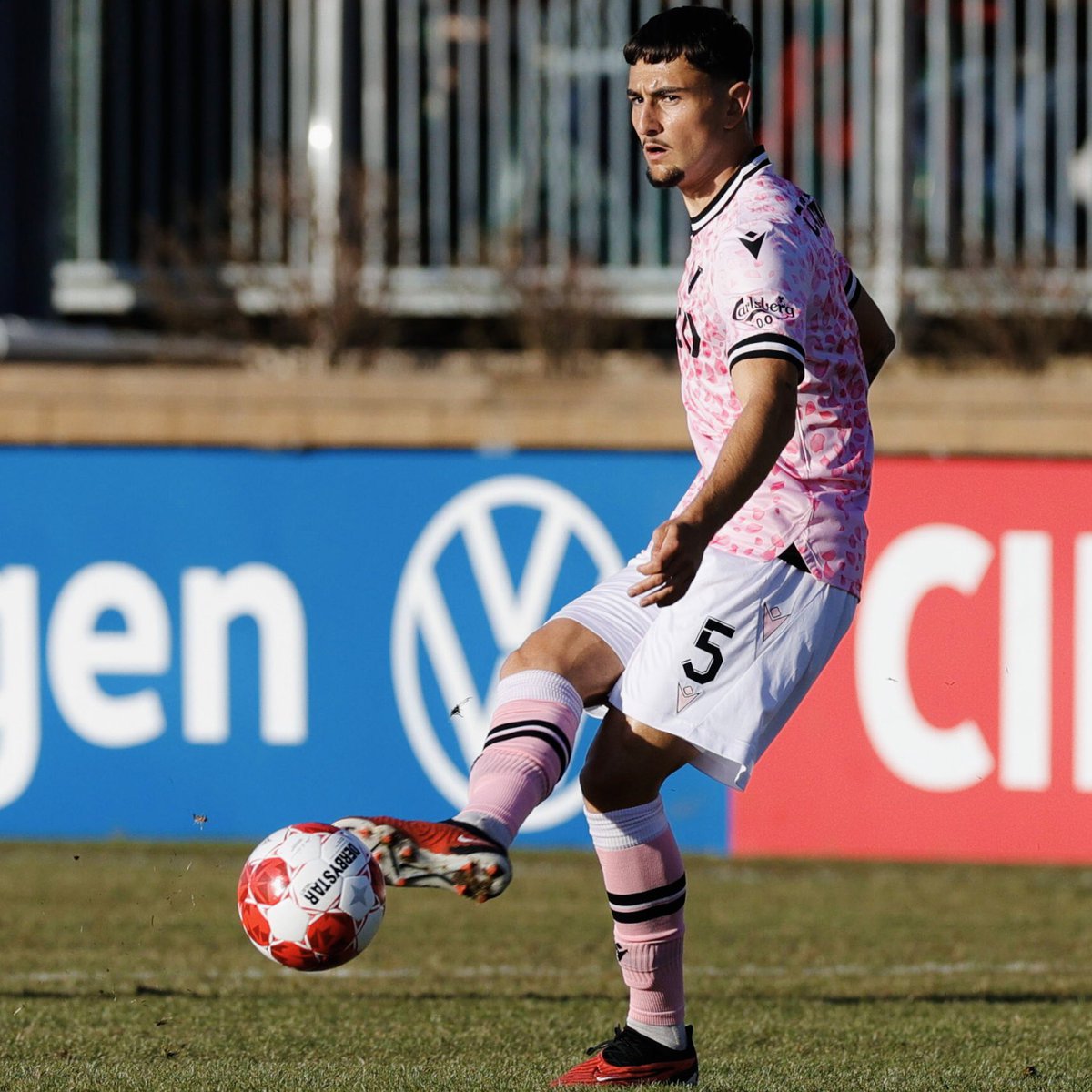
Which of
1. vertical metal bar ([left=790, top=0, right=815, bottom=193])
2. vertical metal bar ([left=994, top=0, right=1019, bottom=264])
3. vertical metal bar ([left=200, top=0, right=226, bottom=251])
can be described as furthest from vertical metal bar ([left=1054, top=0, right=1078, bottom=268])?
vertical metal bar ([left=200, top=0, right=226, bottom=251])

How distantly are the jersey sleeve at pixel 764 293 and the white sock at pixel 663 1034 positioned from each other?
150 centimetres

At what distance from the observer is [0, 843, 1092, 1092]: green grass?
5.19 meters

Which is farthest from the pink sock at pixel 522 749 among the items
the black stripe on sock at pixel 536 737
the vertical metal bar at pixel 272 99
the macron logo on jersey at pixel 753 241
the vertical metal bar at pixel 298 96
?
the vertical metal bar at pixel 272 99

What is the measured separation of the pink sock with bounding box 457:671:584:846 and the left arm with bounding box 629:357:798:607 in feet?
1.48

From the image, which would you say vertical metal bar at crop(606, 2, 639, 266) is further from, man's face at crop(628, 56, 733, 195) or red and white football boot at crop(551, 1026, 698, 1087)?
red and white football boot at crop(551, 1026, 698, 1087)

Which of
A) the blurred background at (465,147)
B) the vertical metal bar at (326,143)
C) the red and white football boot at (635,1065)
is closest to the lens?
the red and white football boot at (635,1065)

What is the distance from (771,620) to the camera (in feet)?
15.0

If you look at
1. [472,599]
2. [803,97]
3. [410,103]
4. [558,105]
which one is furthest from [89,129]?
[472,599]

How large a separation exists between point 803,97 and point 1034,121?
1.58 metres

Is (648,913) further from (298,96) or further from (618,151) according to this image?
(298,96)

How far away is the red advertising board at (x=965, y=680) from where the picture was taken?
8.52 metres

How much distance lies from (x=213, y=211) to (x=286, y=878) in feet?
36.9

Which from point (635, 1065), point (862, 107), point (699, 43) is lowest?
point (635, 1065)

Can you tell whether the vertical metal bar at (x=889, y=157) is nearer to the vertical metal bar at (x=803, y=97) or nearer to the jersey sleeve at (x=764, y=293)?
the vertical metal bar at (x=803, y=97)
